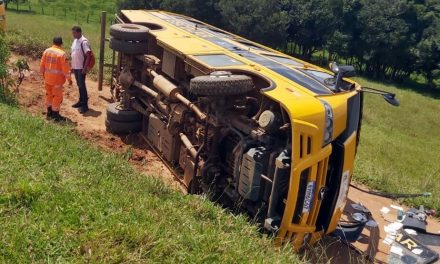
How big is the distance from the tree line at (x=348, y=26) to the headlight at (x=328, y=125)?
2905 centimetres

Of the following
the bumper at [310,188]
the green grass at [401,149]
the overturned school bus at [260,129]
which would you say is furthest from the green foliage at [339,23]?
the bumper at [310,188]

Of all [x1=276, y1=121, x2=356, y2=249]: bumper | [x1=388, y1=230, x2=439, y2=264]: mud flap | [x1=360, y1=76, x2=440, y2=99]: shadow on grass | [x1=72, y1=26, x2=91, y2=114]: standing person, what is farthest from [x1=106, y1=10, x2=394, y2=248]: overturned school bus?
[x1=360, y1=76, x2=440, y2=99]: shadow on grass

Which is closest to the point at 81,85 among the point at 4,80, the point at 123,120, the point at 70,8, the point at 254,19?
the point at 4,80

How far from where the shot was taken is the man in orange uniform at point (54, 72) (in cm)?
841

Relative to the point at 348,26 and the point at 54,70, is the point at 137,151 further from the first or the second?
the point at 348,26

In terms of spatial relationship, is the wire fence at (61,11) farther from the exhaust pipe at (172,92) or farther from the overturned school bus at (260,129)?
the overturned school bus at (260,129)

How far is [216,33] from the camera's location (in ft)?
28.1

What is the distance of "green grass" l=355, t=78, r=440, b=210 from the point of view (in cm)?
837

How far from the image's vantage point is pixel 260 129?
17.1 ft

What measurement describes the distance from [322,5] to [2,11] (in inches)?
1162

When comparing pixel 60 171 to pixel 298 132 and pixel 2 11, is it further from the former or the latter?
pixel 2 11

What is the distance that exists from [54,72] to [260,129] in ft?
15.6

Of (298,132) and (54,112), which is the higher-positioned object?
(298,132)

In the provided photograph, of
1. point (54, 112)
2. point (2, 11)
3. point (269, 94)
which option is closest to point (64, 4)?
point (2, 11)
